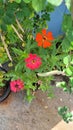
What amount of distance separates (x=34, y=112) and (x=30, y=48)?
638mm

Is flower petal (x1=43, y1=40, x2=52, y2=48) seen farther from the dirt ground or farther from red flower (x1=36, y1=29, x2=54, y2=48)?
the dirt ground

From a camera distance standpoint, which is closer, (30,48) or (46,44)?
(46,44)

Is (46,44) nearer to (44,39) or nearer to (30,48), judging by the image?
(44,39)

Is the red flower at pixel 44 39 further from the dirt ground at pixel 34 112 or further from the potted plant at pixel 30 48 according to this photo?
the dirt ground at pixel 34 112

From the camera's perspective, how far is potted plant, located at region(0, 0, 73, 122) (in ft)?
3.98

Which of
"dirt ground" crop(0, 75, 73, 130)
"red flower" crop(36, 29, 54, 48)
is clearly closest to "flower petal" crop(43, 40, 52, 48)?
"red flower" crop(36, 29, 54, 48)

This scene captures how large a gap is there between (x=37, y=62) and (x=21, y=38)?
36 centimetres

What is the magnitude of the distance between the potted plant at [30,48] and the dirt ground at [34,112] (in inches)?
5.5

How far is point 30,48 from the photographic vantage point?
62.0 inches

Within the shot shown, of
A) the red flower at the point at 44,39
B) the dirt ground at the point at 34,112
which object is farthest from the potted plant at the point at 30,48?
the dirt ground at the point at 34,112

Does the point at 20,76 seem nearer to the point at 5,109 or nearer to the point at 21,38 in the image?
the point at 21,38

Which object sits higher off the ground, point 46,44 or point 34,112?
point 46,44

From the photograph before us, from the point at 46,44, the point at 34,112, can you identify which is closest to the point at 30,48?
the point at 46,44

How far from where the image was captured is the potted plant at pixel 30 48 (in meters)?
1.21
